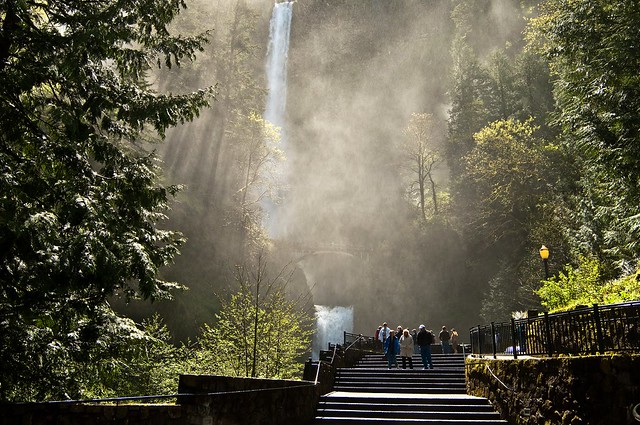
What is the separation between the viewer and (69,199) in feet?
21.4

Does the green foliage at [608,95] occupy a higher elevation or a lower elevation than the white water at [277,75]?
lower

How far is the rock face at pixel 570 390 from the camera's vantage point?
263 inches

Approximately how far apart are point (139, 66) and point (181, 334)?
74.1 ft

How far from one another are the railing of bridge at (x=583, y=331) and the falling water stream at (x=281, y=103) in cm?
4174

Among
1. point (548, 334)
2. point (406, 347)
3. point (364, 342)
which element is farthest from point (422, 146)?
point (548, 334)

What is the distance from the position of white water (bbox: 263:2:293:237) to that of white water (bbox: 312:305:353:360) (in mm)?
16778

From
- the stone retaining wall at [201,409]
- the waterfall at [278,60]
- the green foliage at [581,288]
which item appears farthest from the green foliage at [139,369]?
the waterfall at [278,60]

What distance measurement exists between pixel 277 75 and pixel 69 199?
76.9m

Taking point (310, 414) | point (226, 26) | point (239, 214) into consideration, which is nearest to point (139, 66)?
point (310, 414)

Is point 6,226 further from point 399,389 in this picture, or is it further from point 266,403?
point 399,389

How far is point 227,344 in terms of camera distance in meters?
18.0

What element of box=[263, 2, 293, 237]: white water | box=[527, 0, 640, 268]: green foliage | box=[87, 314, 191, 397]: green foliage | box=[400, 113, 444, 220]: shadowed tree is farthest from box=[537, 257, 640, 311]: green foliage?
box=[263, 2, 293, 237]: white water

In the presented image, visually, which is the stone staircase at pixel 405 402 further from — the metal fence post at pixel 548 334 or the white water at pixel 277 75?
the white water at pixel 277 75

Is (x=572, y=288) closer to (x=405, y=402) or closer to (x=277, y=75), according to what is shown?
(x=405, y=402)
